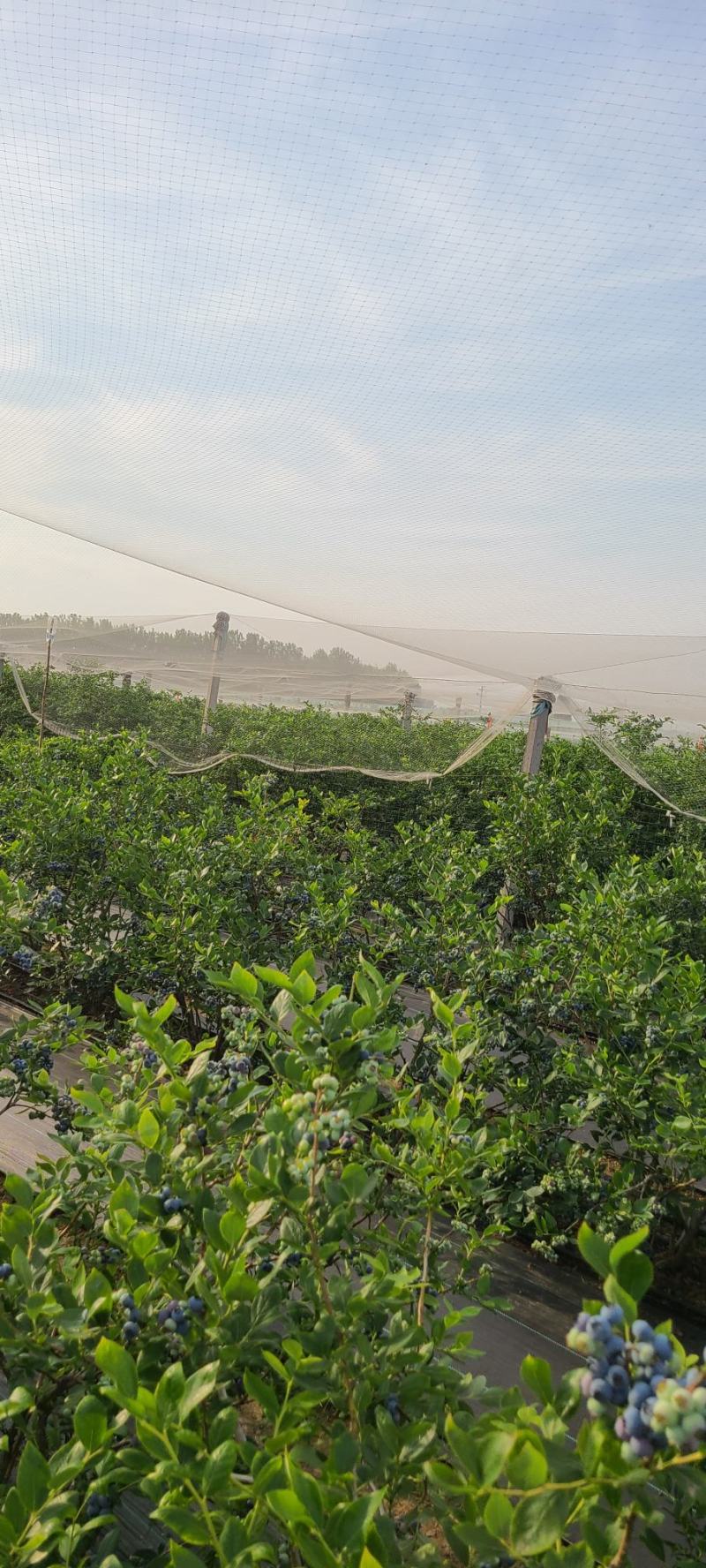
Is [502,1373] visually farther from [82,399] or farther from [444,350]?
[82,399]

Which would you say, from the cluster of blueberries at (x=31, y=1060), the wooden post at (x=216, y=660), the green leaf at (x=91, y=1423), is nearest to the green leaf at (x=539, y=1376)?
the green leaf at (x=91, y=1423)

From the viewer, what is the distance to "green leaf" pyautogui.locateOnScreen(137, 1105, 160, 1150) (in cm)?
124

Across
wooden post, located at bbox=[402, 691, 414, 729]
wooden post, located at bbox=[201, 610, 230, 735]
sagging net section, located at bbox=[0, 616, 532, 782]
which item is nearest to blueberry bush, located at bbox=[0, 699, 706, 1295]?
sagging net section, located at bbox=[0, 616, 532, 782]

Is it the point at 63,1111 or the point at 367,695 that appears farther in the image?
the point at 367,695

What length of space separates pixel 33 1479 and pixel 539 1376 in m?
0.53

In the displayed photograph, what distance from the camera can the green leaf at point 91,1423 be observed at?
0.94 meters

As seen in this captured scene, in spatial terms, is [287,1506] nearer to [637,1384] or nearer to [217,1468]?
[217,1468]

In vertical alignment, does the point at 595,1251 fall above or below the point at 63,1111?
above

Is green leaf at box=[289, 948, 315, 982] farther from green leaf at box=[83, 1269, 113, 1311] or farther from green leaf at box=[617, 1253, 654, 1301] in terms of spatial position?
green leaf at box=[617, 1253, 654, 1301]

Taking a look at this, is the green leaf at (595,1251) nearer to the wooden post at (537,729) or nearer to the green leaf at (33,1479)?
the green leaf at (33,1479)

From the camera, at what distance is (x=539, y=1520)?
76 centimetres

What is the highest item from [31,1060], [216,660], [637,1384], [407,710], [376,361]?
[376,361]

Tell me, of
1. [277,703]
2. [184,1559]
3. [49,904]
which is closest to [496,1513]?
[184,1559]

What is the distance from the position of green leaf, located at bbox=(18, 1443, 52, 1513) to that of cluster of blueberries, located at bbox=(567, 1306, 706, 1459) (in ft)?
1.91
